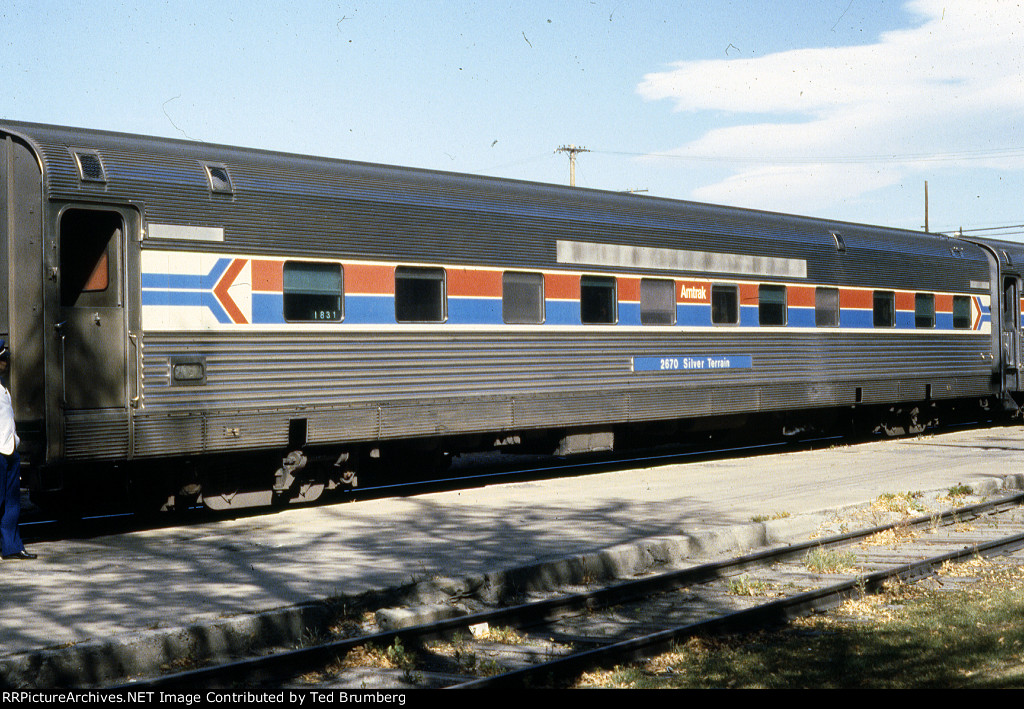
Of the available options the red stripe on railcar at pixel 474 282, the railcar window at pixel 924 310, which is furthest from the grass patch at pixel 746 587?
the railcar window at pixel 924 310

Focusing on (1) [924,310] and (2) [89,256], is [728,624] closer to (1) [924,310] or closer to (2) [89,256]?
(2) [89,256]

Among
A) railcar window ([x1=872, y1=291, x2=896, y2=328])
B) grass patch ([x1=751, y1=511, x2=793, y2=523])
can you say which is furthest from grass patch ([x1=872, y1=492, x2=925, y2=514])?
railcar window ([x1=872, y1=291, x2=896, y2=328])

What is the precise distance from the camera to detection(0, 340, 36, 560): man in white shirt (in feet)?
26.6

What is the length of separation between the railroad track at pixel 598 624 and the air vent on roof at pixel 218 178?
5021 millimetres

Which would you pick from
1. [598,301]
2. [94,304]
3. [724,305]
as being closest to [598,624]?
[94,304]

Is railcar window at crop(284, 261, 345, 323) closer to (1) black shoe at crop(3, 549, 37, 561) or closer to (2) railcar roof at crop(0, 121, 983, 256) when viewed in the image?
(2) railcar roof at crop(0, 121, 983, 256)

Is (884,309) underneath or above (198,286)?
above

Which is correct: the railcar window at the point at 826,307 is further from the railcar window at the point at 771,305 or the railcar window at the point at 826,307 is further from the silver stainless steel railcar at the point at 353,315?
the railcar window at the point at 771,305

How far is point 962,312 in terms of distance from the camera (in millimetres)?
19484

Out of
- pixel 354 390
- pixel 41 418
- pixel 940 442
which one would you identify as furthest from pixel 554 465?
pixel 41 418

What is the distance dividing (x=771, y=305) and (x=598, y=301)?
355cm

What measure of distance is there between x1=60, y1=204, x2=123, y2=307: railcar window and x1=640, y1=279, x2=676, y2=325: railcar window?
6767mm

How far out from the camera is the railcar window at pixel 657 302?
45.4ft

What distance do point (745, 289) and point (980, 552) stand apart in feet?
21.7
